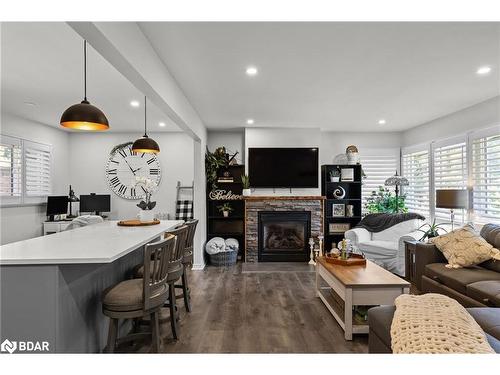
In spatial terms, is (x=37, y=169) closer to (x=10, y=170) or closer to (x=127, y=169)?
(x=10, y=170)

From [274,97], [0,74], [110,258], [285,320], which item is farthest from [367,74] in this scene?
[0,74]

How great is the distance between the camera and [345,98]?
12.9 ft

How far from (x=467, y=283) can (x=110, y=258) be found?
3.09 m

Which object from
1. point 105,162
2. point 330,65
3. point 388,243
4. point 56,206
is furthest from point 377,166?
A: point 56,206

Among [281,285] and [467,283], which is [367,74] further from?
[281,285]

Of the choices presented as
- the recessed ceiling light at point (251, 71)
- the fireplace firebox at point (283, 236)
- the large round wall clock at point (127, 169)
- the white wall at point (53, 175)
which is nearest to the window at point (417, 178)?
the fireplace firebox at point (283, 236)

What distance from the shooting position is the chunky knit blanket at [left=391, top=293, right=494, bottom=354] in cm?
115

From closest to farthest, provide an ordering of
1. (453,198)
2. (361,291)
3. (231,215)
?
(361,291)
(453,198)
(231,215)

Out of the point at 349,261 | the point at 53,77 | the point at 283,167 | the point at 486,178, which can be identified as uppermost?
the point at 53,77

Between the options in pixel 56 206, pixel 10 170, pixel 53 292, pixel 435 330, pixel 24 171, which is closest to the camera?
pixel 435 330

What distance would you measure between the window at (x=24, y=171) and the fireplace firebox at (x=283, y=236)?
403 centimetres

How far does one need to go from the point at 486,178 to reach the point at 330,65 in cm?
286

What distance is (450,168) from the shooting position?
4.70 metres

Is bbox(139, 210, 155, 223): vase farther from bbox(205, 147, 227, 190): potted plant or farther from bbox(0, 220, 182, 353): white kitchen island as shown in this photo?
bbox(205, 147, 227, 190): potted plant
